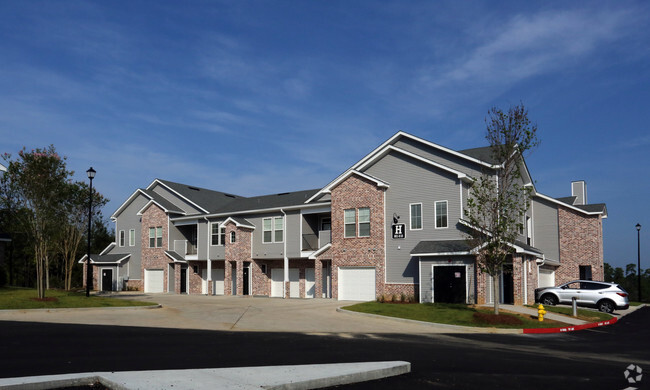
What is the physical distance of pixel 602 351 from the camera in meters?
Result: 14.5

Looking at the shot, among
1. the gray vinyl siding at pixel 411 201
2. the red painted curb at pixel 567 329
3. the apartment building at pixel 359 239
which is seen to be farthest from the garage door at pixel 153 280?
the red painted curb at pixel 567 329

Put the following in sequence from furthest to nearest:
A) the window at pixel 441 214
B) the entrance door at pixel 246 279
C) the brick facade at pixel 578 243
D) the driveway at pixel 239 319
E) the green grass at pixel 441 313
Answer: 1. the entrance door at pixel 246 279
2. the brick facade at pixel 578 243
3. the window at pixel 441 214
4. the green grass at pixel 441 313
5. the driveway at pixel 239 319

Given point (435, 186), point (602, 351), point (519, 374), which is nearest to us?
point (519, 374)

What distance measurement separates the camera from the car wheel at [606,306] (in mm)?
26828

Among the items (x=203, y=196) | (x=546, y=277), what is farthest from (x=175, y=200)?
(x=546, y=277)

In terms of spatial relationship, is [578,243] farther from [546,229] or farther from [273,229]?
[273,229]

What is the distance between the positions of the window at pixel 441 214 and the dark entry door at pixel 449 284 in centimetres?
245

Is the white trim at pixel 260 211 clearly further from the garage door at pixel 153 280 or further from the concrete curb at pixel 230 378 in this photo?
Result: the concrete curb at pixel 230 378

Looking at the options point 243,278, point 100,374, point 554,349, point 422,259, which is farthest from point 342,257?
point 100,374

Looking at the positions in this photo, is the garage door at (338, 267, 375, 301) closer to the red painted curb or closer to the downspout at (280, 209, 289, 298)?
the downspout at (280, 209, 289, 298)

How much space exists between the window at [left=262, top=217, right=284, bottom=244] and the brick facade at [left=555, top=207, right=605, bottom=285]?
18.6m

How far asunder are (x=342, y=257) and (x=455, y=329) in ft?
42.4

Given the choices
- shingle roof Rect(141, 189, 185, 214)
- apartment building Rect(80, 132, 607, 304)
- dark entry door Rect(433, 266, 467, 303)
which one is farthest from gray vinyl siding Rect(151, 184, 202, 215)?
dark entry door Rect(433, 266, 467, 303)

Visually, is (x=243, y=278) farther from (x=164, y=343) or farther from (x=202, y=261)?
(x=164, y=343)
